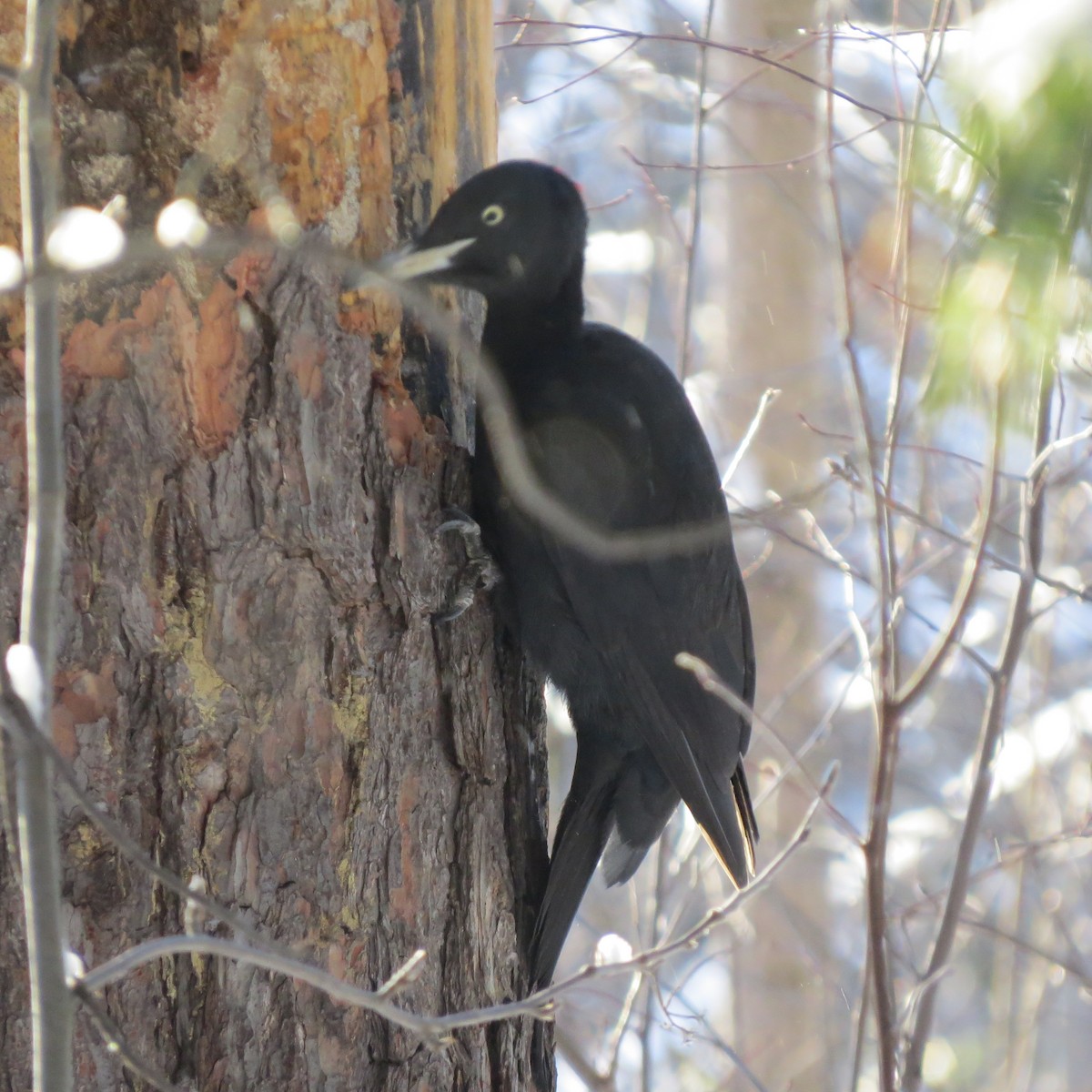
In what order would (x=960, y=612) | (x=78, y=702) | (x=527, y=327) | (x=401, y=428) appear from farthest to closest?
(x=527, y=327) < (x=401, y=428) < (x=960, y=612) < (x=78, y=702)

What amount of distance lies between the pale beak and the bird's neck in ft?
0.95

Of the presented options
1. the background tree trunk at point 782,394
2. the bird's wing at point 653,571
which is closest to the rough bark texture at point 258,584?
the bird's wing at point 653,571

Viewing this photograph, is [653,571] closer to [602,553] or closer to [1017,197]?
[602,553]

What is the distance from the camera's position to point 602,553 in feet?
7.41

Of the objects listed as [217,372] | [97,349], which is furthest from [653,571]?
[97,349]

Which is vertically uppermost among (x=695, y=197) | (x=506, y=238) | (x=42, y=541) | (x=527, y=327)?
(x=695, y=197)

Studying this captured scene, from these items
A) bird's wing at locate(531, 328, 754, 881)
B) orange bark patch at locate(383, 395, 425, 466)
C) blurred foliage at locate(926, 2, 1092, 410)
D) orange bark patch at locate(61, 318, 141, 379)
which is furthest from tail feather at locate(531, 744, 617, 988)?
blurred foliage at locate(926, 2, 1092, 410)

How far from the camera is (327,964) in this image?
5.48 ft

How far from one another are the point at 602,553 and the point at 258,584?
→ 0.76 meters

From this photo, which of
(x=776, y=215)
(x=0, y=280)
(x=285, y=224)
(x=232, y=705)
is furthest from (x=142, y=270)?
(x=776, y=215)

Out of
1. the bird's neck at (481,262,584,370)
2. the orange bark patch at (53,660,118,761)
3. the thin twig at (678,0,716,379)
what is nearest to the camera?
the orange bark patch at (53,660,118,761)

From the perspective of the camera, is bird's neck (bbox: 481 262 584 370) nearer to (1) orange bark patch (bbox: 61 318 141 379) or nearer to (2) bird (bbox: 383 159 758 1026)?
(2) bird (bbox: 383 159 758 1026)

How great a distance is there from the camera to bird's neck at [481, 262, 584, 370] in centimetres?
234

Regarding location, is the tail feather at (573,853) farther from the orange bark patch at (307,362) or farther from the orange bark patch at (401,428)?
the orange bark patch at (307,362)
